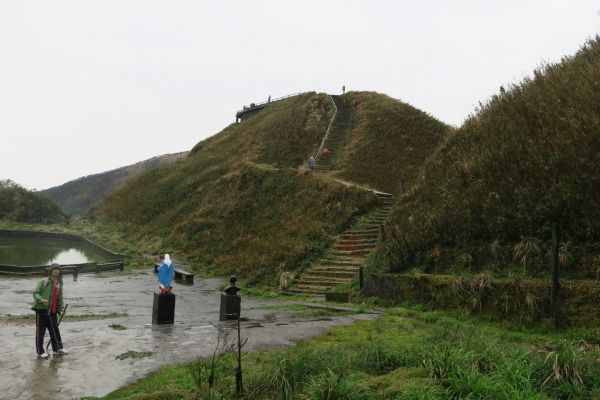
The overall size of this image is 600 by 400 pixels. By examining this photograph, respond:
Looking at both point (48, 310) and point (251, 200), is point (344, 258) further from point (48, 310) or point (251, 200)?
point (48, 310)

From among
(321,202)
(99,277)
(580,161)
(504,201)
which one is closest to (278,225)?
(321,202)

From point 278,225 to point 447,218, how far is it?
12.7m

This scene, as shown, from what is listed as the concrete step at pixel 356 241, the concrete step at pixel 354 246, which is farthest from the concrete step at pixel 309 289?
the concrete step at pixel 356 241

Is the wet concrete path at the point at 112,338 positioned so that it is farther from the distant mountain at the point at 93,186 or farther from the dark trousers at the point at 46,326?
the distant mountain at the point at 93,186

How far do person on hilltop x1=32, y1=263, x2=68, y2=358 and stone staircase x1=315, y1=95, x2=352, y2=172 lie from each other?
2700 centimetres

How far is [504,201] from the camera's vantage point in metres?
12.4

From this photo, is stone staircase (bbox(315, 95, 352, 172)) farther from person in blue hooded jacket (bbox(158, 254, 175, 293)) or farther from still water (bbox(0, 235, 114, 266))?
person in blue hooded jacket (bbox(158, 254, 175, 293))

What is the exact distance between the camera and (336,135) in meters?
40.9

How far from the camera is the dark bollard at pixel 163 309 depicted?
1098cm

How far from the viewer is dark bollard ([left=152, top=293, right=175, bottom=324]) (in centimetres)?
1098

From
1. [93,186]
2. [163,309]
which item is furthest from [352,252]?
[93,186]

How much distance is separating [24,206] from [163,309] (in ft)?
181

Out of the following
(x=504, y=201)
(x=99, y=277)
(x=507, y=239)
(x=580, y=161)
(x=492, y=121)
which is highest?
(x=492, y=121)

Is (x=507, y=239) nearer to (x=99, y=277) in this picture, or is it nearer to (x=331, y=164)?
(x=99, y=277)
